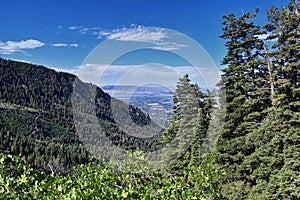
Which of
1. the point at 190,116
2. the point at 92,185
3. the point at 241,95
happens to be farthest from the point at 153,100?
the point at 92,185

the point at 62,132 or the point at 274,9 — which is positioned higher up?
the point at 274,9

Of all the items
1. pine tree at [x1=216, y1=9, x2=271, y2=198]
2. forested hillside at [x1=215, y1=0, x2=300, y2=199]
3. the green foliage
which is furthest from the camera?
pine tree at [x1=216, y1=9, x2=271, y2=198]

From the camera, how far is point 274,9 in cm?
1712

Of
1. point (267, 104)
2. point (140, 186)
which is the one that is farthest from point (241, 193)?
point (140, 186)

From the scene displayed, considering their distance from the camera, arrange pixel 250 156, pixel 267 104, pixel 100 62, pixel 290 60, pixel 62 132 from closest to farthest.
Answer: pixel 100 62, pixel 290 60, pixel 250 156, pixel 267 104, pixel 62 132

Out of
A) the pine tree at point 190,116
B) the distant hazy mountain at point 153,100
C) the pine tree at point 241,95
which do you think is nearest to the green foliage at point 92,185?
the distant hazy mountain at point 153,100

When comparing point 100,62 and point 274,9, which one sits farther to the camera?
point 274,9

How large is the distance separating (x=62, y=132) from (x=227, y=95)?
576 ft

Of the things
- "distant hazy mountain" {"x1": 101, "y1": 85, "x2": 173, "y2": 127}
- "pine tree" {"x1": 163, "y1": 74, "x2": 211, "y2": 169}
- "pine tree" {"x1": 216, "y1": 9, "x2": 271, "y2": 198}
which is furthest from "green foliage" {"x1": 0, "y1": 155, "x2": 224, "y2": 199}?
"pine tree" {"x1": 163, "y1": 74, "x2": 211, "y2": 169}

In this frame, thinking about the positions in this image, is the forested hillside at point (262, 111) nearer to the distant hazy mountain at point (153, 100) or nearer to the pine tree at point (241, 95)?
the pine tree at point (241, 95)

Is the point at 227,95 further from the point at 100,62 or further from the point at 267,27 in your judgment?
the point at 100,62

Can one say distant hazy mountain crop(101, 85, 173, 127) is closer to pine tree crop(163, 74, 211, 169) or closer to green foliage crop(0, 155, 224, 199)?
pine tree crop(163, 74, 211, 169)

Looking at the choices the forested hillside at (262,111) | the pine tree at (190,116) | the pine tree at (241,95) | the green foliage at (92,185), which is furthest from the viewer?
the pine tree at (190,116)

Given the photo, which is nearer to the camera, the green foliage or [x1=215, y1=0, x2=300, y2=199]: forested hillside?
the green foliage
